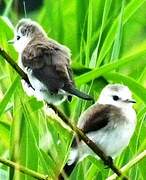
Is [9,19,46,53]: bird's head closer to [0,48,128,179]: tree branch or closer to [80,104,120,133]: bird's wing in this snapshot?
[80,104,120,133]: bird's wing

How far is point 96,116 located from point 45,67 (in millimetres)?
357

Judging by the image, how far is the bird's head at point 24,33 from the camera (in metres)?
2.14

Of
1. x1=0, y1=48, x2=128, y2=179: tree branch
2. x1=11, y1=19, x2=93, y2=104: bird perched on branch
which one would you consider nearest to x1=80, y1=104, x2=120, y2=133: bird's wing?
x1=11, y1=19, x2=93, y2=104: bird perched on branch

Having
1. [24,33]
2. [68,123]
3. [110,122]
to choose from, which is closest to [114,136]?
[110,122]

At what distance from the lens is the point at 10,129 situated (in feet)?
6.52

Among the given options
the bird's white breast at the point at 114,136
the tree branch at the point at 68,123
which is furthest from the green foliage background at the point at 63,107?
the tree branch at the point at 68,123

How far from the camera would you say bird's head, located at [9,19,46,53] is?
2.14 meters

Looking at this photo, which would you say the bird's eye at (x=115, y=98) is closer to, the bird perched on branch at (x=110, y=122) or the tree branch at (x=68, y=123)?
the bird perched on branch at (x=110, y=122)

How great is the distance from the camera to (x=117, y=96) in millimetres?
2311

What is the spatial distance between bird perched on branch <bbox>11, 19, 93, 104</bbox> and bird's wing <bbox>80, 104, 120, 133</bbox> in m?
0.19

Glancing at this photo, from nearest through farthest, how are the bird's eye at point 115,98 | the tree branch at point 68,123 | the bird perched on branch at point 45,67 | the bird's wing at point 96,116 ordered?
the tree branch at point 68,123, the bird perched on branch at point 45,67, the bird's wing at point 96,116, the bird's eye at point 115,98

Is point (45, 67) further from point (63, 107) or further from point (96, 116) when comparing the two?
point (96, 116)

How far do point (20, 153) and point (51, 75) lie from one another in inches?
9.4

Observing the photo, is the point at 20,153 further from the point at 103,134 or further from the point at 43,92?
the point at 103,134
